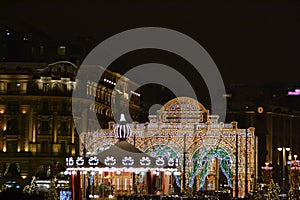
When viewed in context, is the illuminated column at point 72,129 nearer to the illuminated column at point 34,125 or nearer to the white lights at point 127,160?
the illuminated column at point 34,125


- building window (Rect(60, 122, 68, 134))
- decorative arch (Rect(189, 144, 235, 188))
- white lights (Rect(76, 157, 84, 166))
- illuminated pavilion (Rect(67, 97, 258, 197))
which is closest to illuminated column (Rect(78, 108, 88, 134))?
building window (Rect(60, 122, 68, 134))

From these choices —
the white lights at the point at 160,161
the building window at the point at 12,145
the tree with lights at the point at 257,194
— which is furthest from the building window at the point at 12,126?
the white lights at the point at 160,161

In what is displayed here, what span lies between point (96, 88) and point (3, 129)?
15.7 meters

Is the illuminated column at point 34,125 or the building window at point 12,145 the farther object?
the illuminated column at point 34,125

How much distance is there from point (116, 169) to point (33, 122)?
5231cm

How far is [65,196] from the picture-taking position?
5538 centimetres

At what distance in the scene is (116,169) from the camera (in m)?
54.0

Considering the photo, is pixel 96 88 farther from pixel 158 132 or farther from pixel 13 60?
pixel 158 132

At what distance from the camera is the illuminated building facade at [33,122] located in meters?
104

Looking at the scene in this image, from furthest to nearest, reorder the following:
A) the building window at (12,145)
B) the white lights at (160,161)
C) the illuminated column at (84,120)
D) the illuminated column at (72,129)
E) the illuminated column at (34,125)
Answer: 1. the illuminated column at (84,120)
2. the illuminated column at (72,129)
3. the illuminated column at (34,125)
4. the building window at (12,145)
5. the white lights at (160,161)

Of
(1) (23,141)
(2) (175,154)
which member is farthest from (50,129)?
(2) (175,154)

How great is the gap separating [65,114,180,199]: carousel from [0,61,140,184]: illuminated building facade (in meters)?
42.7

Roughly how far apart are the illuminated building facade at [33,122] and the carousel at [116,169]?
1680 inches

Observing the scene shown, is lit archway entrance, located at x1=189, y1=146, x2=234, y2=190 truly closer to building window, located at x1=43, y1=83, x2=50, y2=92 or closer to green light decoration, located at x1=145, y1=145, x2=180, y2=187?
green light decoration, located at x1=145, y1=145, x2=180, y2=187
